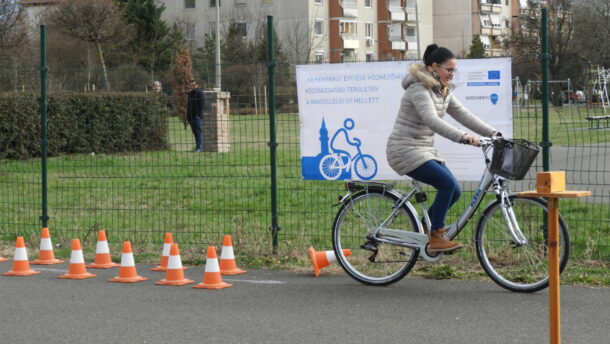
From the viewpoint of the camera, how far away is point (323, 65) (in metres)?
10.3

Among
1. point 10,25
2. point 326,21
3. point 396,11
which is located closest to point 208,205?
point 10,25

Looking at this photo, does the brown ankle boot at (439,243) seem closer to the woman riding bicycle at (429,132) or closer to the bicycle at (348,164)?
the woman riding bicycle at (429,132)

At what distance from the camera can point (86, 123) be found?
1858cm

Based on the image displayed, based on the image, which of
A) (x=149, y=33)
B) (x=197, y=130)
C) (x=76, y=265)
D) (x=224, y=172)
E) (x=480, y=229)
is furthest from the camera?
(x=149, y=33)

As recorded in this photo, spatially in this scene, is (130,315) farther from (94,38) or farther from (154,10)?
(154,10)

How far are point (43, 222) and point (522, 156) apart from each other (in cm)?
635

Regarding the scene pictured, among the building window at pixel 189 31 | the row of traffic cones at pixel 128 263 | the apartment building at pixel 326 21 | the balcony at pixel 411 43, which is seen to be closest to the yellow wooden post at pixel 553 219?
the row of traffic cones at pixel 128 263

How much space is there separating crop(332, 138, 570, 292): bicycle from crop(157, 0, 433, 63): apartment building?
163ft

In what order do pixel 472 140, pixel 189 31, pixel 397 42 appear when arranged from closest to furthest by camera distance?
1. pixel 472 140
2. pixel 189 31
3. pixel 397 42

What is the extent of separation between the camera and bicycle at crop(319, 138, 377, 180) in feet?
33.5

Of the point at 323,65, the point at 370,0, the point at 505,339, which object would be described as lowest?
the point at 505,339

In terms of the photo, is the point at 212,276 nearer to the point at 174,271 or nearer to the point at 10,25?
the point at 174,271

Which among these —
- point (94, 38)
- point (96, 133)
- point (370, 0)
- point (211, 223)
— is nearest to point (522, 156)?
point (211, 223)

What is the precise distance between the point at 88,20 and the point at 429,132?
54018 millimetres
